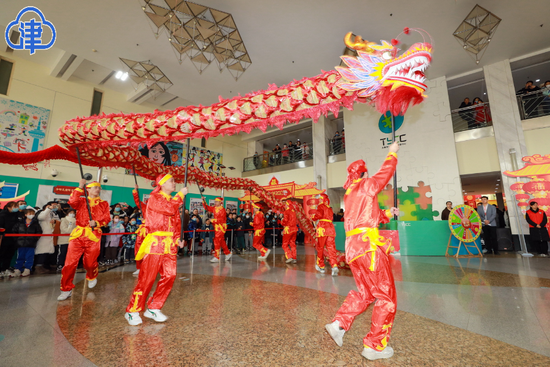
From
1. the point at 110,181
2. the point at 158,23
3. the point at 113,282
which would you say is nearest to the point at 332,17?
the point at 158,23

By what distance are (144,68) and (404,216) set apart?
398 inches

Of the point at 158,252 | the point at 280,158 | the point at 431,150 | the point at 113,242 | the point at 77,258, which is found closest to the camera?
the point at 158,252

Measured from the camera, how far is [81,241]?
366cm

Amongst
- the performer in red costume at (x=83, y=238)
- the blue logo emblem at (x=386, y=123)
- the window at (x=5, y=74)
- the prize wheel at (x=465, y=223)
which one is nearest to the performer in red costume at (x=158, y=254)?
the performer in red costume at (x=83, y=238)

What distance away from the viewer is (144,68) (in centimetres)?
851

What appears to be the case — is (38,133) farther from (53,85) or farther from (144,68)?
(144,68)

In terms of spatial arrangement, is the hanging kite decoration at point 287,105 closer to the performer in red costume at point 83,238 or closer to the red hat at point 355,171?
the red hat at point 355,171

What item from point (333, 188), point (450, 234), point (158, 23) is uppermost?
point (158, 23)

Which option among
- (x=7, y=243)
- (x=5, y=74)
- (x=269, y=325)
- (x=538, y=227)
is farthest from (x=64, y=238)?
(x=538, y=227)

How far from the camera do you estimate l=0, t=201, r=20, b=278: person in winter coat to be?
5.02m

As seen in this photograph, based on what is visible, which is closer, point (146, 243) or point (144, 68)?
point (146, 243)

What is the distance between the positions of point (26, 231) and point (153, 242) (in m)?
4.39

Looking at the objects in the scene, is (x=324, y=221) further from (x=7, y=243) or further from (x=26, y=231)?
(x=7, y=243)

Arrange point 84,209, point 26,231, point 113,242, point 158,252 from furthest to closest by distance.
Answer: point 113,242
point 26,231
point 84,209
point 158,252
